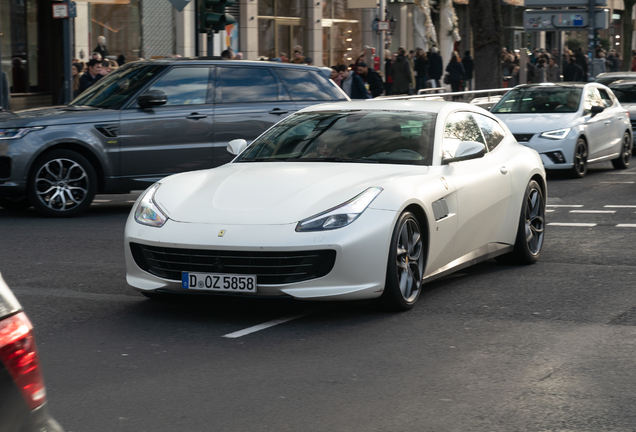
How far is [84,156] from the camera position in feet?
40.3

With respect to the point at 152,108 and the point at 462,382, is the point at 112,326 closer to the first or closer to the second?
the point at 462,382

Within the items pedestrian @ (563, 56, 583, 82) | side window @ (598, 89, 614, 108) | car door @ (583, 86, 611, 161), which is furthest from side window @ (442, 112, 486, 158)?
pedestrian @ (563, 56, 583, 82)

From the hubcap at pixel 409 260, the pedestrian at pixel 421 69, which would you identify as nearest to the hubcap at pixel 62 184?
the hubcap at pixel 409 260

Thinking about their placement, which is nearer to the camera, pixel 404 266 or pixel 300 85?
pixel 404 266

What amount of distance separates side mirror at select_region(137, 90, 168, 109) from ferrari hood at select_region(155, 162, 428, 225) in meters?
4.90

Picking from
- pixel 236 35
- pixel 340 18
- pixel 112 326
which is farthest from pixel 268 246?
pixel 340 18

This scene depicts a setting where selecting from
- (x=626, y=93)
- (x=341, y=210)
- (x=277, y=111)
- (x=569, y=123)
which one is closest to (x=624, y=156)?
(x=569, y=123)

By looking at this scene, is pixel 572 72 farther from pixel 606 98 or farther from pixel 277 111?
pixel 277 111

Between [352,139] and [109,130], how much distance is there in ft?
17.3

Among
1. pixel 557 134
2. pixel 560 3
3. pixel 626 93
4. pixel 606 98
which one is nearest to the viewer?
pixel 557 134

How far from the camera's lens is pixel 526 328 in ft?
20.7

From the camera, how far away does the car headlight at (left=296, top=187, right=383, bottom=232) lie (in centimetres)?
633

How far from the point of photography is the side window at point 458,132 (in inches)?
302

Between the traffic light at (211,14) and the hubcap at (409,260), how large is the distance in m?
10.9
